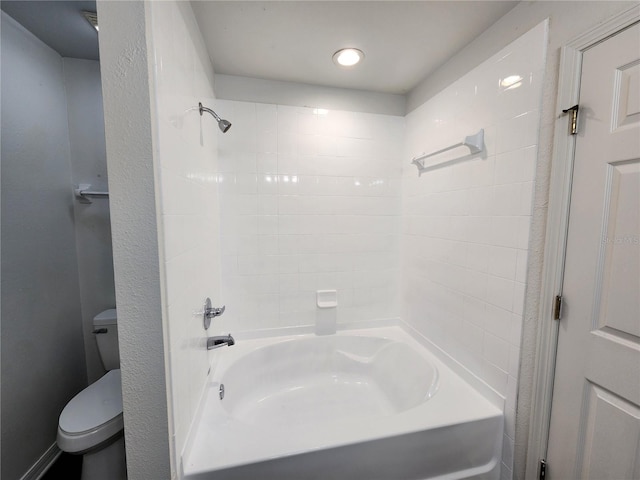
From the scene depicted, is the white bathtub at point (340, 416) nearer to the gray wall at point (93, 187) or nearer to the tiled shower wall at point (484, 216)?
the tiled shower wall at point (484, 216)

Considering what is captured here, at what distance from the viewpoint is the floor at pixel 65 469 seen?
4.99 ft

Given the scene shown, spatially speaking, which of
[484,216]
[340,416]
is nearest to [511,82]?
[484,216]

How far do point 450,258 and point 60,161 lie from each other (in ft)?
8.55

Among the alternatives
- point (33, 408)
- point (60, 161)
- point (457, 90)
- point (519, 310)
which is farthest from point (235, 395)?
point (457, 90)

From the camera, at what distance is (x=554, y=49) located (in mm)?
998

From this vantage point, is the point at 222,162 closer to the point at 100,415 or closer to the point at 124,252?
the point at 124,252

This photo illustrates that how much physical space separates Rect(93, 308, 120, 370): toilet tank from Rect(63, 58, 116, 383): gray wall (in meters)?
0.14

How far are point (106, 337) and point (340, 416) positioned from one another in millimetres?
1709

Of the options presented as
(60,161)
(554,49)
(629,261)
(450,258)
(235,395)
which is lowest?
(235,395)

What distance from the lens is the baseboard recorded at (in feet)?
4.72

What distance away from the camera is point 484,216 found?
1.31 meters

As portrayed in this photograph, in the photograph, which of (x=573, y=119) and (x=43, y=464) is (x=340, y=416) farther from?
(x=573, y=119)

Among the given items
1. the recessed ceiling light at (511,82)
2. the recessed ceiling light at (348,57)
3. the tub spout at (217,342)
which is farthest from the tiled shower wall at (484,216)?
the tub spout at (217,342)

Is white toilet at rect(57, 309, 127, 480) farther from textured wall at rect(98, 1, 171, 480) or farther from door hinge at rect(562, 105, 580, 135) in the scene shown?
door hinge at rect(562, 105, 580, 135)
